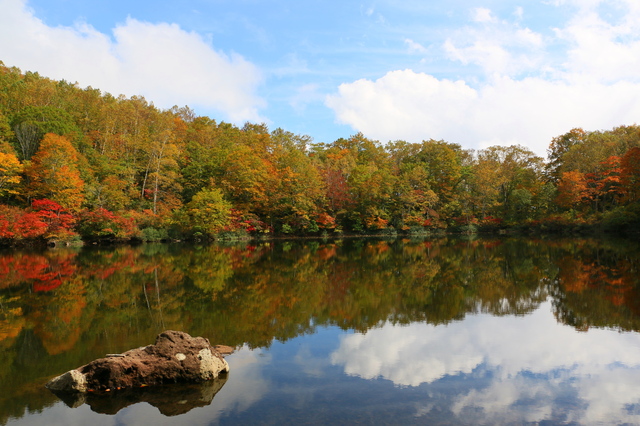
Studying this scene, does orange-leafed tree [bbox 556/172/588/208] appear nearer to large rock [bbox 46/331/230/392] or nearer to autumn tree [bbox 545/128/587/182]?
autumn tree [bbox 545/128/587/182]

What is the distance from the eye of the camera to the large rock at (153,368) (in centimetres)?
514

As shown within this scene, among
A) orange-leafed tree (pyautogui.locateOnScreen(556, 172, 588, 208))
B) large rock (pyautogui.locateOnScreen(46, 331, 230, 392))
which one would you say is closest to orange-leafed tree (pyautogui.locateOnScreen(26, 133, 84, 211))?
large rock (pyautogui.locateOnScreen(46, 331, 230, 392))

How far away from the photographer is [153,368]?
533 centimetres

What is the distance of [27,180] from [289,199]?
830 inches

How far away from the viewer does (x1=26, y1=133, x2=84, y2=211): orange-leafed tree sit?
28.6 meters

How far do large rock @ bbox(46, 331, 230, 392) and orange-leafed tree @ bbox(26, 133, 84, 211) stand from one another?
28.0 metres

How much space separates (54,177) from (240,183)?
1482 centimetres

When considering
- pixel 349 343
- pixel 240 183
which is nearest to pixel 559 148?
pixel 240 183

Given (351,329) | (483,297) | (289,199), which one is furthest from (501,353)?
(289,199)

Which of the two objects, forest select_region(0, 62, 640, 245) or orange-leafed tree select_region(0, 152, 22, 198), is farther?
forest select_region(0, 62, 640, 245)

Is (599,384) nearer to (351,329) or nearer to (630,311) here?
(351,329)

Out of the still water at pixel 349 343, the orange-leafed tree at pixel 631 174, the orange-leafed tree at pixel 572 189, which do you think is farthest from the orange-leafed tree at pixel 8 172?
the orange-leafed tree at pixel 631 174

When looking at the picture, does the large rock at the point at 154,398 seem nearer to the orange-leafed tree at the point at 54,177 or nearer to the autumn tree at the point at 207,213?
the orange-leafed tree at the point at 54,177

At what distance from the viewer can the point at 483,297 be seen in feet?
35.1
